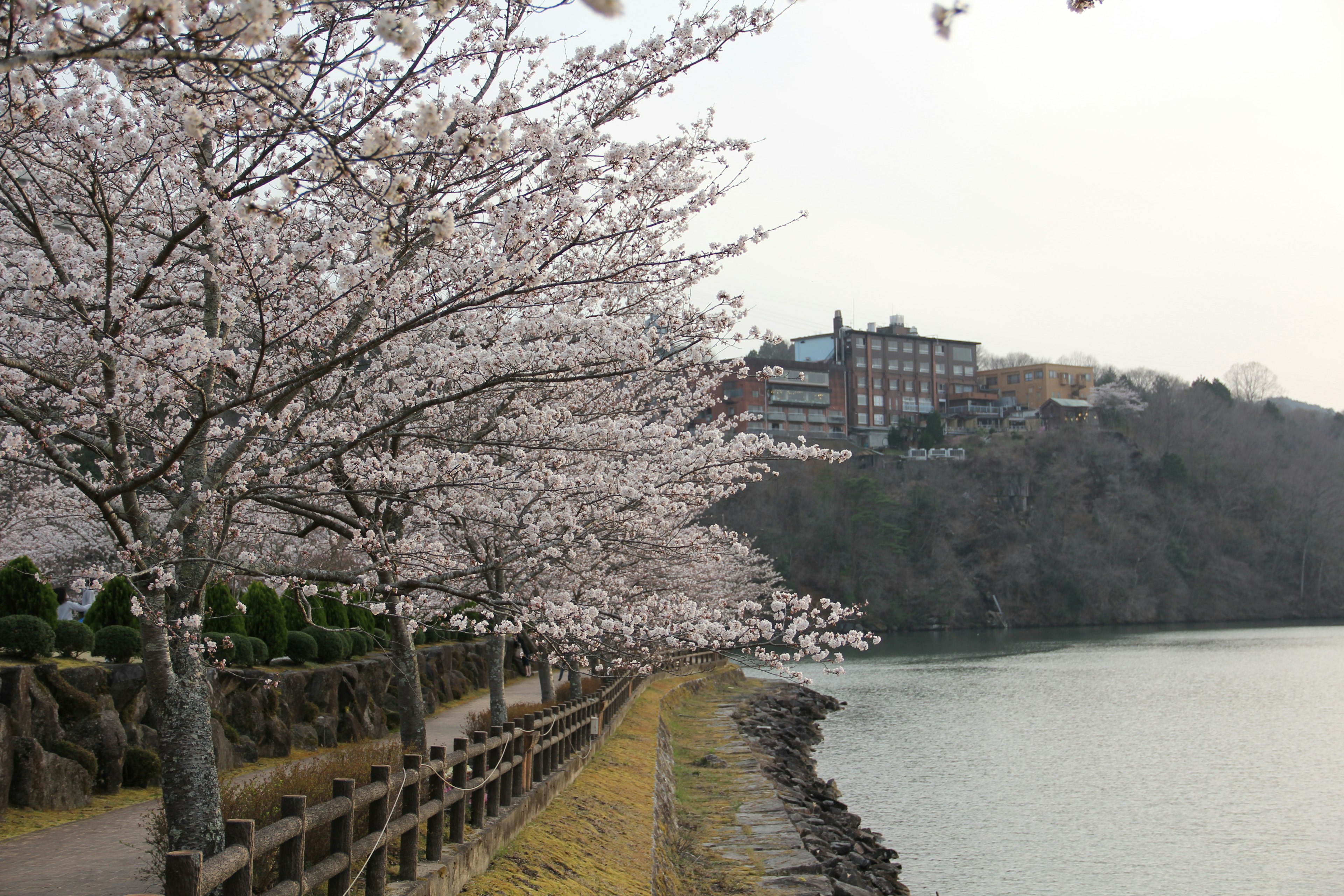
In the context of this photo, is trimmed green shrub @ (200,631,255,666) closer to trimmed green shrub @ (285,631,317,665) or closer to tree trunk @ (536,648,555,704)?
trimmed green shrub @ (285,631,317,665)

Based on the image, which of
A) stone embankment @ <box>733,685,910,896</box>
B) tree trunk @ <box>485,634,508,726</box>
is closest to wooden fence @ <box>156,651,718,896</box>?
tree trunk @ <box>485,634,508,726</box>

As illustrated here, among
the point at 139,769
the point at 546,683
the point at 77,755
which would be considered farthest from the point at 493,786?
the point at 546,683

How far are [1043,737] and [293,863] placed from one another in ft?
89.3

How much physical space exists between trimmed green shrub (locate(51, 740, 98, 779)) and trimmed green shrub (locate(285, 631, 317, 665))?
209 inches

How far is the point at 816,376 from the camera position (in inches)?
4141

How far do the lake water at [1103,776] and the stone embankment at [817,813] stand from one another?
71 centimetres

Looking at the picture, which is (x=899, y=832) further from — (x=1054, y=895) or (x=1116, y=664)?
(x=1116, y=664)

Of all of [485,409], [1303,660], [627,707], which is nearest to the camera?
[485,409]

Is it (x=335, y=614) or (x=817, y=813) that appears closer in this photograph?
(x=817, y=813)

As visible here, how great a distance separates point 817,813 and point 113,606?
11119mm

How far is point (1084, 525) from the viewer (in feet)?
320

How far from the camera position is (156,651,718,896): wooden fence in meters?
4.40

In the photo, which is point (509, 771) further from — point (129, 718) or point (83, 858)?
point (129, 718)

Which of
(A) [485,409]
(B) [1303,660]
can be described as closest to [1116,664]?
(B) [1303,660]
